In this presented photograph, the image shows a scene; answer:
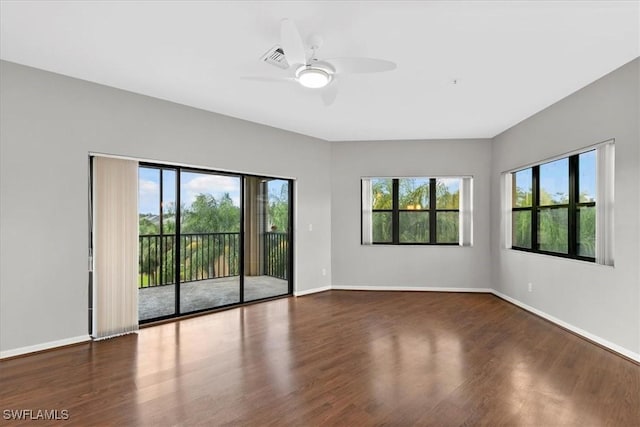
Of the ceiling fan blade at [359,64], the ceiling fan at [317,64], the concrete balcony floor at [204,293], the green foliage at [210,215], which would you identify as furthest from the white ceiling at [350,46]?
the concrete balcony floor at [204,293]

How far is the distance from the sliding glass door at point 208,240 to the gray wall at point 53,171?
20.2 inches

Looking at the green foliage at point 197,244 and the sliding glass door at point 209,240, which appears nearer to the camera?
the green foliage at point 197,244

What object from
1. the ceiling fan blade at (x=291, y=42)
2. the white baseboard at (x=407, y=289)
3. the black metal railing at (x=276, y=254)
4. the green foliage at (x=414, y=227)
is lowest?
the white baseboard at (x=407, y=289)

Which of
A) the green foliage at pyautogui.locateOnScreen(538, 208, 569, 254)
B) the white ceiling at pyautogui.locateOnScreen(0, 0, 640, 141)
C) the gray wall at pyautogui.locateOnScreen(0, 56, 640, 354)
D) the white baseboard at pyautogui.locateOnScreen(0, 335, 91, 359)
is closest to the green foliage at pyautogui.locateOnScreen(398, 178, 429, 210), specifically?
the gray wall at pyautogui.locateOnScreen(0, 56, 640, 354)

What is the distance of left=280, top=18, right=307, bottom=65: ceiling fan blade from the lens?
2096mm

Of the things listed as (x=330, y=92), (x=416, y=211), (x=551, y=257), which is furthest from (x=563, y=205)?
(x=330, y=92)

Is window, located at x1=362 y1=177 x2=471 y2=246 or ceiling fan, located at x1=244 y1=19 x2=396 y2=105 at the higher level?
ceiling fan, located at x1=244 y1=19 x2=396 y2=105

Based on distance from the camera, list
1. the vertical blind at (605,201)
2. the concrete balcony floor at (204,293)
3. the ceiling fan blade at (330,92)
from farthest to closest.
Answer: the concrete balcony floor at (204,293) < the vertical blind at (605,201) < the ceiling fan blade at (330,92)

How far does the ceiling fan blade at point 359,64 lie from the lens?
256 cm

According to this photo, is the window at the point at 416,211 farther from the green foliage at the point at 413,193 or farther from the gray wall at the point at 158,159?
the gray wall at the point at 158,159

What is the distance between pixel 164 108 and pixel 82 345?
2.83 meters

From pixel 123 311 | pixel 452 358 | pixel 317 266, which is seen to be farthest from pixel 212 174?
pixel 452 358

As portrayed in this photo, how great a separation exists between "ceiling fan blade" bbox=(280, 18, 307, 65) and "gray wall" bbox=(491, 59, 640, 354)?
313 centimetres

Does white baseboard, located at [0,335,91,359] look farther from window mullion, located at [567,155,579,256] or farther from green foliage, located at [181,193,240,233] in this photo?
window mullion, located at [567,155,579,256]
